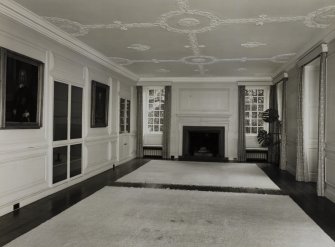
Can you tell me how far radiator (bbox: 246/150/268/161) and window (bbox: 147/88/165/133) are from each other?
348 cm

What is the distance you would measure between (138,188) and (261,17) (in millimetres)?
3819

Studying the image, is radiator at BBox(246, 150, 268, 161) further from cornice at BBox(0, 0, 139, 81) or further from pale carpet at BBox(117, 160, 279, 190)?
cornice at BBox(0, 0, 139, 81)

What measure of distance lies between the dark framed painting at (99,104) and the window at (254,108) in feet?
18.5

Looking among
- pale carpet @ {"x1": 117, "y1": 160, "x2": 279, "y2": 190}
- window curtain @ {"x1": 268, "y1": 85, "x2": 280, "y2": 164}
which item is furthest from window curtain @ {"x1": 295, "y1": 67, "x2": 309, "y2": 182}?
window curtain @ {"x1": 268, "y1": 85, "x2": 280, "y2": 164}

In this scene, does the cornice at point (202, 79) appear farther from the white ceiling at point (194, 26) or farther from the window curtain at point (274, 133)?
the white ceiling at point (194, 26)

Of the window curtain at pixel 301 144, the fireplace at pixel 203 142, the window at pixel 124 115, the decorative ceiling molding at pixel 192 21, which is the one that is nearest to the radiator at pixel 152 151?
the fireplace at pixel 203 142

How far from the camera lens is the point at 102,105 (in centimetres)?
789

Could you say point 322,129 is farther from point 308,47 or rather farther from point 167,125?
point 167,125

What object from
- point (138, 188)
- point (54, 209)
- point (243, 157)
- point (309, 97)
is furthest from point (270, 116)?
point (54, 209)

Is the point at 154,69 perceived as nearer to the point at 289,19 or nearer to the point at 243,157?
the point at 243,157

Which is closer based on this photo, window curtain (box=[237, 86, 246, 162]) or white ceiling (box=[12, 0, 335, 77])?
white ceiling (box=[12, 0, 335, 77])

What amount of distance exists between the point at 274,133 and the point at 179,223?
22.4ft

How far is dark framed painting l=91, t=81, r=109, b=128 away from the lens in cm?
728

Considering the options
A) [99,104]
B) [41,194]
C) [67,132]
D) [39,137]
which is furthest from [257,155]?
[39,137]
